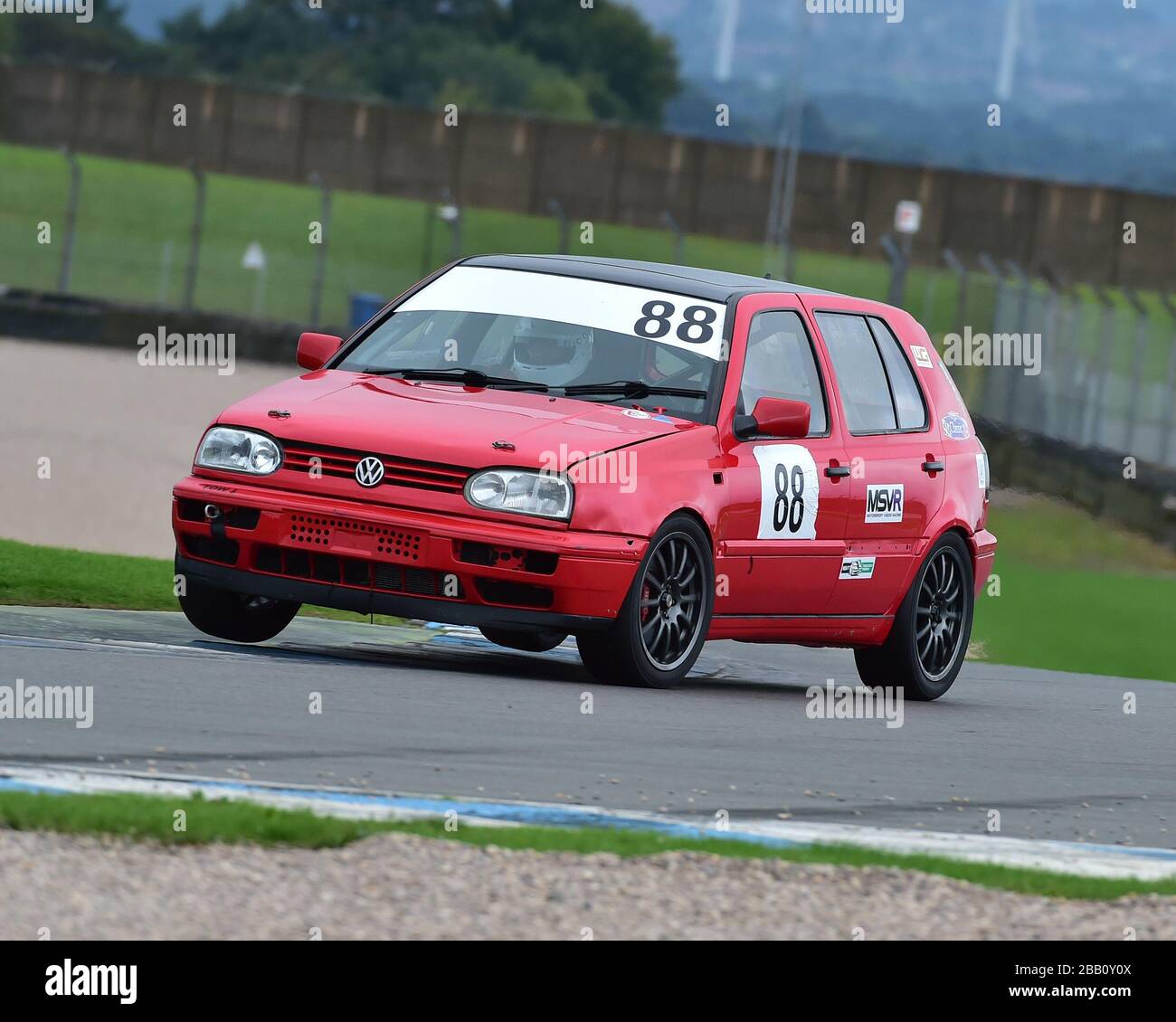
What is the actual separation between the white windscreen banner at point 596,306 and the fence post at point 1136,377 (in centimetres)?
1692

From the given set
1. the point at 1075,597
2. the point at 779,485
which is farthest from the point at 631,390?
the point at 1075,597

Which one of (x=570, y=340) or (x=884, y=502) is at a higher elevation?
(x=570, y=340)

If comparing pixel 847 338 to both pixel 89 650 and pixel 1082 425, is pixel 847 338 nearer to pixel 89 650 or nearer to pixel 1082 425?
pixel 89 650

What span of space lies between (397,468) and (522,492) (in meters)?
0.49

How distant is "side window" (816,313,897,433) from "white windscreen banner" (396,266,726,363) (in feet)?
2.92

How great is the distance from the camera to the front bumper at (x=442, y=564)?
31.8 feet

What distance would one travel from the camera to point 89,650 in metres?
9.99

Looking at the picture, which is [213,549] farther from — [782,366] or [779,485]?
[782,366]

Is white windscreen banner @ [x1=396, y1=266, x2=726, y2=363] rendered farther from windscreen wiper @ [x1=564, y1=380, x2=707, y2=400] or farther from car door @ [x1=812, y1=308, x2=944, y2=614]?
car door @ [x1=812, y1=308, x2=944, y2=614]

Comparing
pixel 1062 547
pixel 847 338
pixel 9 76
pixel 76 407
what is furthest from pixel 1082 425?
pixel 9 76

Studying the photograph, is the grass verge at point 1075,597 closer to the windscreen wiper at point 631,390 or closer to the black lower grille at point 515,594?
the windscreen wiper at point 631,390

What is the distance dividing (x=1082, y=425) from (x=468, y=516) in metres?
19.5

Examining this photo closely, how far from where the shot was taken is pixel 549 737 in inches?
340

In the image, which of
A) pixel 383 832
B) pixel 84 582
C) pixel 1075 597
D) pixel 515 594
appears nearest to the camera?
pixel 383 832
